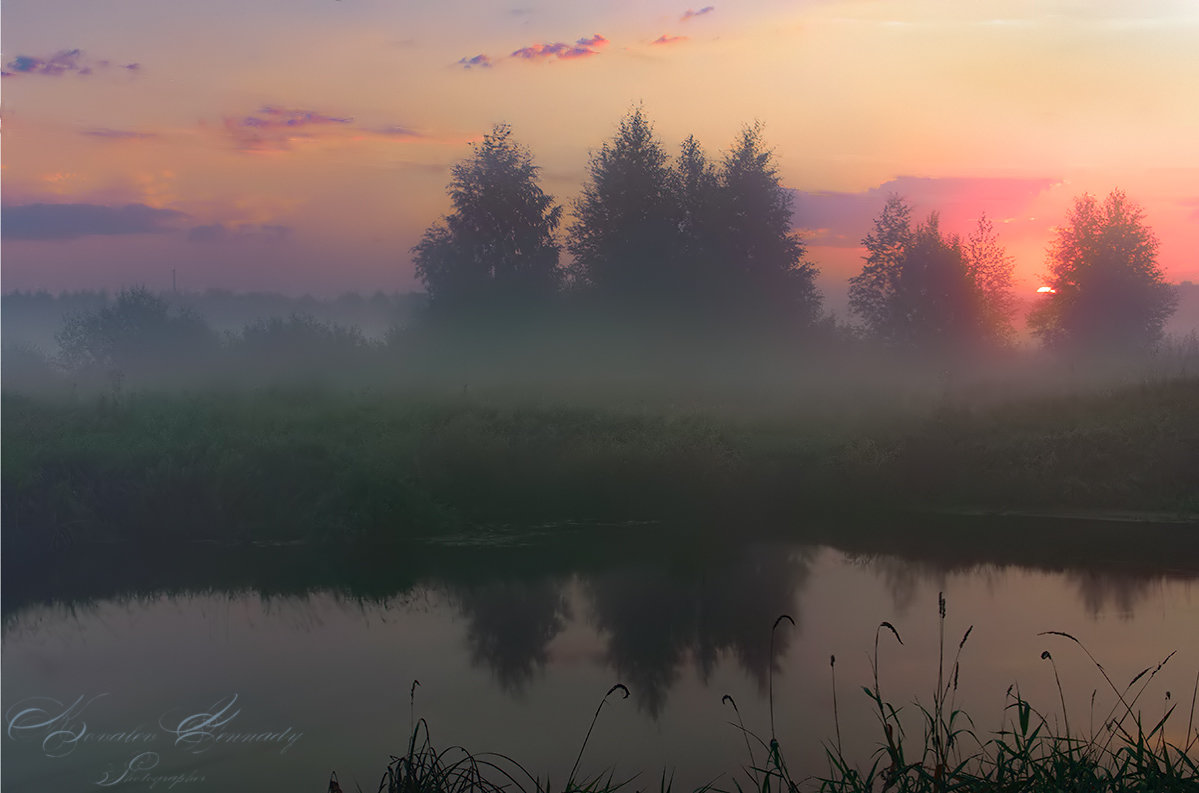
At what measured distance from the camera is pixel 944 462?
15820 mm

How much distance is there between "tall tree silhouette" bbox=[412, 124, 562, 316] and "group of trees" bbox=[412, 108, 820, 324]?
26 millimetres

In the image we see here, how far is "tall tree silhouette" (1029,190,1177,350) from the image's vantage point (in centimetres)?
3019

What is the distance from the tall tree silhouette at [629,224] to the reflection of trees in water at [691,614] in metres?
13.5

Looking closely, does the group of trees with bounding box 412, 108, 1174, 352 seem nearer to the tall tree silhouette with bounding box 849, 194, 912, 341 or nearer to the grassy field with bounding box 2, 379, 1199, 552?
the tall tree silhouette with bounding box 849, 194, 912, 341

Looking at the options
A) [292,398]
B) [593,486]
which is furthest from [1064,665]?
[292,398]

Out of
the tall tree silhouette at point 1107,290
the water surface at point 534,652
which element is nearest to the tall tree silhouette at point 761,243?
the tall tree silhouette at point 1107,290

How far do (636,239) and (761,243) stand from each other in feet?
11.3

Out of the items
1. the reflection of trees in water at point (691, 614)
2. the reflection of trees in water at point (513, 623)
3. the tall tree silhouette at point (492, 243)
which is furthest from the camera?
the tall tree silhouette at point (492, 243)

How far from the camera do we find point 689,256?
2638 cm

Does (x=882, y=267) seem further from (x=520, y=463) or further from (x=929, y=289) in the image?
(x=520, y=463)

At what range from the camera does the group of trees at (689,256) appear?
81.5ft

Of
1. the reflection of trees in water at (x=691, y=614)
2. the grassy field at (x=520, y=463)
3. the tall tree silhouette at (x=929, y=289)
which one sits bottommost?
the reflection of trees in water at (x=691, y=614)

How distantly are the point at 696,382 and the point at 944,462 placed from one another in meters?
8.03

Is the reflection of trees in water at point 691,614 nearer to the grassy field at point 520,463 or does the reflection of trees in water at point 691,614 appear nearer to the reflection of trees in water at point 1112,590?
the grassy field at point 520,463
